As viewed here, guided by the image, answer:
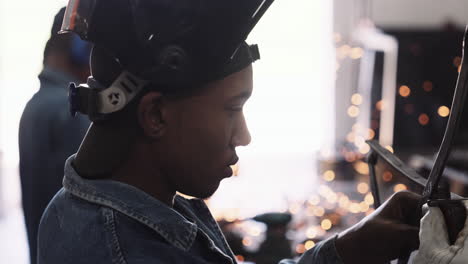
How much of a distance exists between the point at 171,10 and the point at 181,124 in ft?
0.41

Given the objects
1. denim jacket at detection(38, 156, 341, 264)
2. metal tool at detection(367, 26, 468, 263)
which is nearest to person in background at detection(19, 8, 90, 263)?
denim jacket at detection(38, 156, 341, 264)

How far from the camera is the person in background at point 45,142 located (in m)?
1.66

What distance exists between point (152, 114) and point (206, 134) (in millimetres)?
64

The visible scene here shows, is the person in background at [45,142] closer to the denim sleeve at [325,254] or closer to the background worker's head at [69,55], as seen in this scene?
the background worker's head at [69,55]

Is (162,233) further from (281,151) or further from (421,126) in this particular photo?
(281,151)

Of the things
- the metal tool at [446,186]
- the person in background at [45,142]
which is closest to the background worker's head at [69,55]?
the person in background at [45,142]

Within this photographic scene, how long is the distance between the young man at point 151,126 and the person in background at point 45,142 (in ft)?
3.28

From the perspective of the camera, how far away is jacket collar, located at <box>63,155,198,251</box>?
65 cm

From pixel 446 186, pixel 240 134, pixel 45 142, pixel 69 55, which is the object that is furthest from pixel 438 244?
pixel 69 55

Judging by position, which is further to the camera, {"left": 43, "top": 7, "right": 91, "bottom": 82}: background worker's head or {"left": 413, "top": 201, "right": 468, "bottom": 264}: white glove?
{"left": 43, "top": 7, "right": 91, "bottom": 82}: background worker's head

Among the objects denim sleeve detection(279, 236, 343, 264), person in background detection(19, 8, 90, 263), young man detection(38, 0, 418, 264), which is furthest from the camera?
person in background detection(19, 8, 90, 263)

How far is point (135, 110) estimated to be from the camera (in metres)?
0.66

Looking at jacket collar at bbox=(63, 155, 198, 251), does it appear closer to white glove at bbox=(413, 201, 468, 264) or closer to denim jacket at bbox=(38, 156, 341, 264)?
denim jacket at bbox=(38, 156, 341, 264)

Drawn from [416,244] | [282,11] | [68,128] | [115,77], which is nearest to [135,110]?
[115,77]
